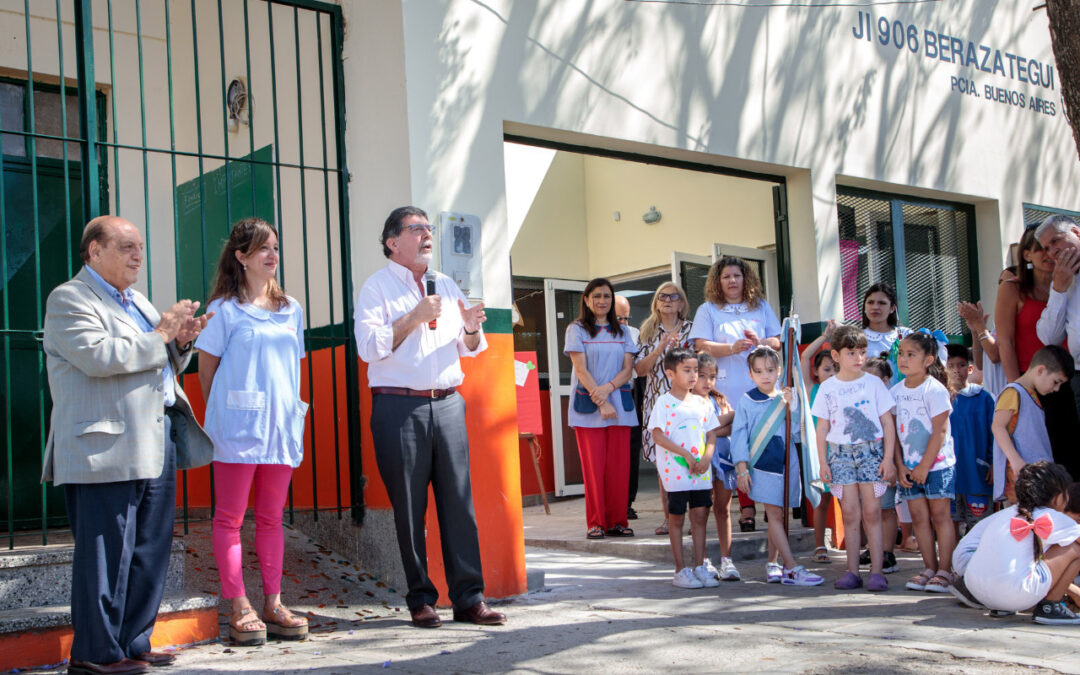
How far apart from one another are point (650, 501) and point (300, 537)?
4751 mm

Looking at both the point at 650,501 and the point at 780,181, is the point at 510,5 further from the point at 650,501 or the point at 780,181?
the point at 650,501

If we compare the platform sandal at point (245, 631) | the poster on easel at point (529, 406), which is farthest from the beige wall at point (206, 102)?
the poster on easel at point (529, 406)

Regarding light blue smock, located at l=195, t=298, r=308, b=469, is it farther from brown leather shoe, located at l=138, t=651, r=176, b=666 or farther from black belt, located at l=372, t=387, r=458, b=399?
brown leather shoe, located at l=138, t=651, r=176, b=666

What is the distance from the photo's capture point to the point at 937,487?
5.34 metres

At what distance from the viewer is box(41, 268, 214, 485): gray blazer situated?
12.1ft

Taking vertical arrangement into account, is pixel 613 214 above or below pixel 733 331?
above

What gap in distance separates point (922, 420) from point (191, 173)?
16.3 ft

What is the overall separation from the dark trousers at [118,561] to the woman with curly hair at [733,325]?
3586 mm

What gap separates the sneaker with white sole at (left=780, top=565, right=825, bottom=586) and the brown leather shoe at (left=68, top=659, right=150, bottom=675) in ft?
10.7

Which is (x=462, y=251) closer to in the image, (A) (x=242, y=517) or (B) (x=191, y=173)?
(A) (x=242, y=517)

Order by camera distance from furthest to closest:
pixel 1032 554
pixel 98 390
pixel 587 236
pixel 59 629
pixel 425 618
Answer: pixel 587 236 → pixel 425 618 → pixel 1032 554 → pixel 59 629 → pixel 98 390

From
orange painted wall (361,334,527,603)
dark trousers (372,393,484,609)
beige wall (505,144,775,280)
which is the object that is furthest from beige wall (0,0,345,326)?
beige wall (505,144,775,280)

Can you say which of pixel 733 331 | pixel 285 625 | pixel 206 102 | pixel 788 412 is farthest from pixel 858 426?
pixel 206 102

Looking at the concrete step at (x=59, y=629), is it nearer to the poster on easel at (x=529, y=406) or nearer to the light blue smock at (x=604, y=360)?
the light blue smock at (x=604, y=360)
